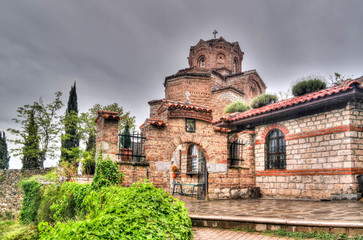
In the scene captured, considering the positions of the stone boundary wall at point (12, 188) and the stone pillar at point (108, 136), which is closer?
the stone pillar at point (108, 136)

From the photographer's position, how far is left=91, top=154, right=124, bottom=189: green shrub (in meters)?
7.60

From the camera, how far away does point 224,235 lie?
513cm

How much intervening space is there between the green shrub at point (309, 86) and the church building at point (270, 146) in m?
1.92

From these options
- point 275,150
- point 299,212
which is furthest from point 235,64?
point 299,212

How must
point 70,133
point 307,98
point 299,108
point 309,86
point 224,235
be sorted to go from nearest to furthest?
point 224,235
point 307,98
point 299,108
point 309,86
point 70,133

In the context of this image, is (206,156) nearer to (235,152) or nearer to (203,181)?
(203,181)

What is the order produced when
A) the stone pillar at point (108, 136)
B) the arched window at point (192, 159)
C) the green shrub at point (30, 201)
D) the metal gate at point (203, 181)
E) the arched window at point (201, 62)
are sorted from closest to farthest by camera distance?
the stone pillar at point (108, 136)
the metal gate at point (203, 181)
the green shrub at point (30, 201)
the arched window at point (192, 159)
the arched window at point (201, 62)

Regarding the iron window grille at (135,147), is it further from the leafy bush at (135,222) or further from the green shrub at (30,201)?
the green shrub at (30,201)

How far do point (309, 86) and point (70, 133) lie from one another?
1978cm

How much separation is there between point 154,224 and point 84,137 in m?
22.7

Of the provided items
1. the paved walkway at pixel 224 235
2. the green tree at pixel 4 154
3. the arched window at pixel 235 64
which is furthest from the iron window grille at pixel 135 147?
the green tree at pixel 4 154

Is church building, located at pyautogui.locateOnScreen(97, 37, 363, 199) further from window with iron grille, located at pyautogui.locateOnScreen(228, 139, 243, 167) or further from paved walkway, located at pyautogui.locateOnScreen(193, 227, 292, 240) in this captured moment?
paved walkway, located at pyautogui.locateOnScreen(193, 227, 292, 240)

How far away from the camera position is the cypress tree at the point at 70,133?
906 inches

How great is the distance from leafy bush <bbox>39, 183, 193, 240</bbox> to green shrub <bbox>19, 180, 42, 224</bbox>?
9.42 metres
